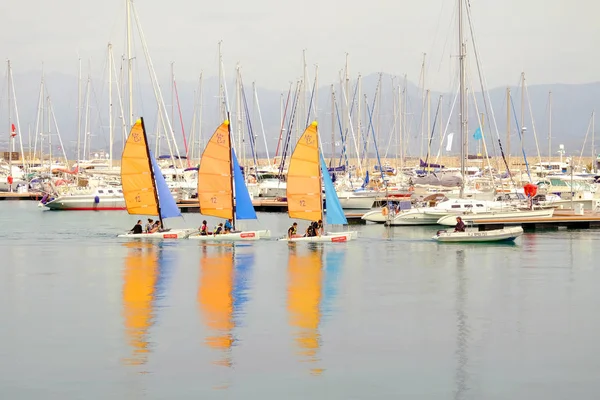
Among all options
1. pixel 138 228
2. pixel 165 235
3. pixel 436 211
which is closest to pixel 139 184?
pixel 138 228

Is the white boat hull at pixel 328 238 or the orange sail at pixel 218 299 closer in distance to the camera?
the orange sail at pixel 218 299

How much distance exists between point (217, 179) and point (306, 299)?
19.7 meters

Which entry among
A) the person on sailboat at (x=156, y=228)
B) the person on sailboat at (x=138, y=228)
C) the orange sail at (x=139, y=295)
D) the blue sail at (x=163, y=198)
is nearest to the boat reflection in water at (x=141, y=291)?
the orange sail at (x=139, y=295)

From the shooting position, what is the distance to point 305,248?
54.0 meters

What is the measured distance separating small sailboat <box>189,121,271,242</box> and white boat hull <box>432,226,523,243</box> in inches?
393

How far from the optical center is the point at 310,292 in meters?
39.4

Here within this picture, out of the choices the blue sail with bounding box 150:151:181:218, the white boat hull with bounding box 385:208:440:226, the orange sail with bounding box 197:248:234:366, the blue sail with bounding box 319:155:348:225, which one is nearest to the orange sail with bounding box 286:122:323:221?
the blue sail with bounding box 319:155:348:225

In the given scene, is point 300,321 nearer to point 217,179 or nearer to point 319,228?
point 319,228

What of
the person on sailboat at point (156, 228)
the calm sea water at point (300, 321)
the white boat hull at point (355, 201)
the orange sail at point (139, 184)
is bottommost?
the calm sea water at point (300, 321)

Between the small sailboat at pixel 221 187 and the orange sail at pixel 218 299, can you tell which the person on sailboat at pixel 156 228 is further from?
the orange sail at pixel 218 299

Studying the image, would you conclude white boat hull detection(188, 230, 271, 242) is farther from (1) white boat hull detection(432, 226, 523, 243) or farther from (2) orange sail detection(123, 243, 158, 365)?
(1) white boat hull detection(432, 226, 523, 243)

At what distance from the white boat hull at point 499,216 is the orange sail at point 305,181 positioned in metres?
12.3

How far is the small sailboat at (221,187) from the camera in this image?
55.8 meters

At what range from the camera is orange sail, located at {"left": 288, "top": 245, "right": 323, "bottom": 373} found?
95.6 feet
